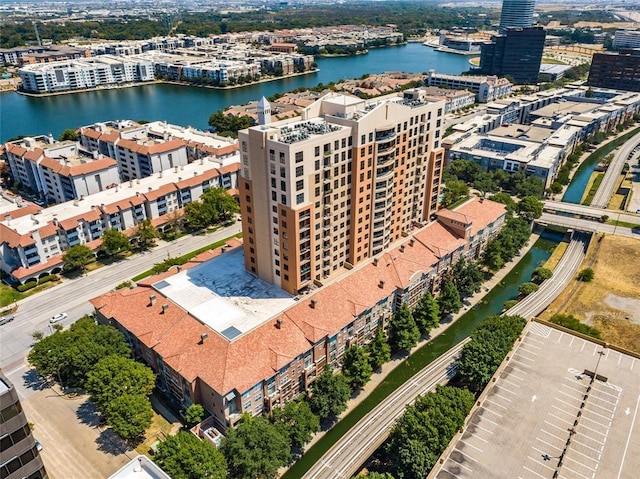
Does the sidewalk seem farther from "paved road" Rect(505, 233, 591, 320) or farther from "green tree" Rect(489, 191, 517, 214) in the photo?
"green tree" Rect(489, 191, 517, 214)

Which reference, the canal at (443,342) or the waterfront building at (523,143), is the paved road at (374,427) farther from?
the waterfront building at (523,143)

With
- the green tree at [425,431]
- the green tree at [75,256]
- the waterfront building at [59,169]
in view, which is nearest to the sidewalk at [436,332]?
the green tree at [425,431]

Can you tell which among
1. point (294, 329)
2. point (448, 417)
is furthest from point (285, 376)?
point (448, 417)

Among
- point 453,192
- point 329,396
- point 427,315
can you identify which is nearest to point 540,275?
point 427,315

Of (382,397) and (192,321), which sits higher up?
(192,321)

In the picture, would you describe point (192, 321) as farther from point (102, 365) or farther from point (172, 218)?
point (172, 218)
